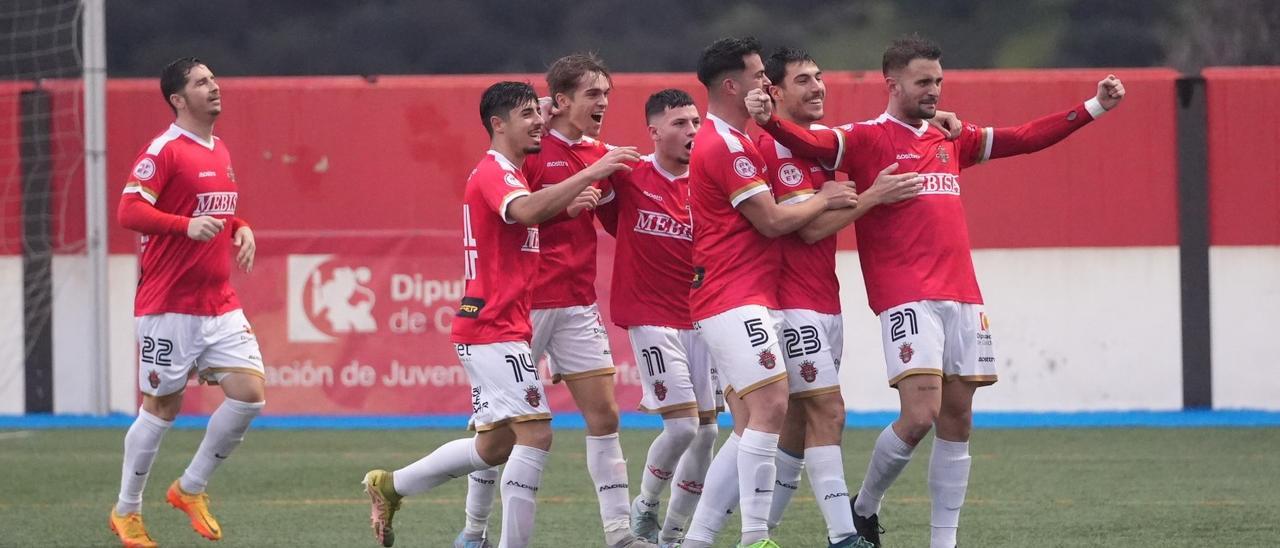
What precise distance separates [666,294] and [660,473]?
0.76 metres

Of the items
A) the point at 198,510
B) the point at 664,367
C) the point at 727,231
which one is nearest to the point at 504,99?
the point at 727,231

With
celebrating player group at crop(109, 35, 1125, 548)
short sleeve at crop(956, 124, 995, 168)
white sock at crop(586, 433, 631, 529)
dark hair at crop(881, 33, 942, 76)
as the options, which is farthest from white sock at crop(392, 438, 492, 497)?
short sleeve at crop(956, 124, 995, 168)

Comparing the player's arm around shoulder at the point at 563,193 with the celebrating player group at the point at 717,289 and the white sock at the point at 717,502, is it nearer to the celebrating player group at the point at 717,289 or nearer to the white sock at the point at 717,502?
the celebrating player group at the point at 717,289

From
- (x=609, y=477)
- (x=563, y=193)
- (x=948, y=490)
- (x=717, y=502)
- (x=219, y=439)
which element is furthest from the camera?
(x=219, y=439)

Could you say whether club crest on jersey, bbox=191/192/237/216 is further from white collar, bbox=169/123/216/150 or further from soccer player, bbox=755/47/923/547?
soccer player, bbox=755/47/923/547

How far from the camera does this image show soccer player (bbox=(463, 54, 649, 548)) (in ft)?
20.8

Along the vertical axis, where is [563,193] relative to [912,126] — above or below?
below

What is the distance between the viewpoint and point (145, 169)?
7.04 m

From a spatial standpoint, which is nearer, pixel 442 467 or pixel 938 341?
pixel 938 341

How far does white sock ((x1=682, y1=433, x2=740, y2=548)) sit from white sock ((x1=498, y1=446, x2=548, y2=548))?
1.98ft

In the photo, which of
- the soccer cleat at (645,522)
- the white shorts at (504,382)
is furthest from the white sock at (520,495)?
the soccer cleat at (645,522)

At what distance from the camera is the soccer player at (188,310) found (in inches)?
280

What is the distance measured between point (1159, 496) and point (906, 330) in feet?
Result: 9.14

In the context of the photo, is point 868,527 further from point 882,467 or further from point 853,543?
point 853,543
